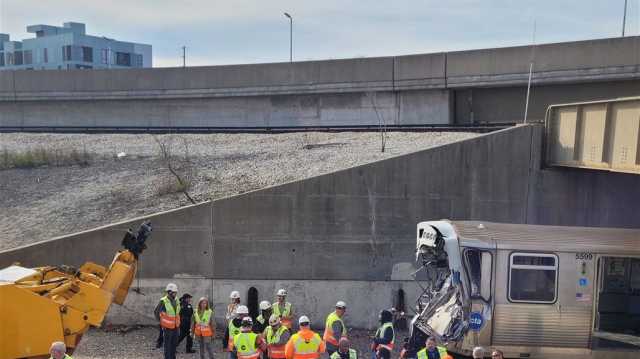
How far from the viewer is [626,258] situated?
11.3m

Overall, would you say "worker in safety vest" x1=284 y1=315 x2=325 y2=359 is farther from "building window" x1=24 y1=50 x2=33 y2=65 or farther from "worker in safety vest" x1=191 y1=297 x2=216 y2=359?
"building window" x1=24 y1=50 x2=33 y2=65

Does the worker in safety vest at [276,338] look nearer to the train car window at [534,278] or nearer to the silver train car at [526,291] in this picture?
the silver train car at [526,291]

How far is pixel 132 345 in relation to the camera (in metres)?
13.6

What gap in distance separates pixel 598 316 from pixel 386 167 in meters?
6.03

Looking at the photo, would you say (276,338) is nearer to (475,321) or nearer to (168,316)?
(168,316)

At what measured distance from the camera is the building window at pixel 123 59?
8512 centimetres

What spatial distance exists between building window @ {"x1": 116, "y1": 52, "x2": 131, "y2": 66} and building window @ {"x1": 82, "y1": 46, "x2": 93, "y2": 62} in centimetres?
546

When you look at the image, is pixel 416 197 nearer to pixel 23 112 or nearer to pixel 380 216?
pixel 380 216

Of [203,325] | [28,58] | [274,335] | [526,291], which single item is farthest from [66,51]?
[526,291]

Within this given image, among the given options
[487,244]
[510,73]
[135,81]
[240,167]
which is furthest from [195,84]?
[487,244]

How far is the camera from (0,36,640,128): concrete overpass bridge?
68.6ft

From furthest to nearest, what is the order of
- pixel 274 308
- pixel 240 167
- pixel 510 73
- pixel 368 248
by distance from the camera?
pixel 510 73 → pixel 240 167 → pixel 368 248 → pixel 274 308

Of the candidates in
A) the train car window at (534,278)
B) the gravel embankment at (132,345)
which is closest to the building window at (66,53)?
the gravel embankment at (132,345)

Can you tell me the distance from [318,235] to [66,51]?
72.7m
